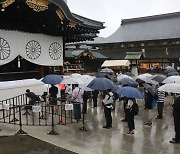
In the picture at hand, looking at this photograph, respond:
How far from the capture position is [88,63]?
25297 mm

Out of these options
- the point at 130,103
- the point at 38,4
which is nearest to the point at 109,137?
the point at 130,103

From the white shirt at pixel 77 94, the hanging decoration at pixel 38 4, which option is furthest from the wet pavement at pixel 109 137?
the hanging decoration at pixel 38 4

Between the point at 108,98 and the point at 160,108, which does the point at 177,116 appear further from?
the point at 160,108

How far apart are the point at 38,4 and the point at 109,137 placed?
737 centimetres

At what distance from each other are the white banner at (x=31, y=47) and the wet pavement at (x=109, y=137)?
17.0ft

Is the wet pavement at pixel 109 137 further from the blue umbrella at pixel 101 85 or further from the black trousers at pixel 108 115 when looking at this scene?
the blue umbrella at pixel 101 85

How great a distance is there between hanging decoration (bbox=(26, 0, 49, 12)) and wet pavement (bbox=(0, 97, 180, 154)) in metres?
5.85

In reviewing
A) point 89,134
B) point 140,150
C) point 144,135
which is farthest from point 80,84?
point 140,150

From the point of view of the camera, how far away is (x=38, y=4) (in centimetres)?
1141

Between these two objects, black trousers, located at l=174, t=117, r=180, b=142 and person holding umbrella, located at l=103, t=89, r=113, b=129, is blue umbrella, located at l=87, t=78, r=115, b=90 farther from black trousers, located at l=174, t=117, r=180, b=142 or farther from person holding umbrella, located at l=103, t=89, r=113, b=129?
black trousers, located at l=174, t=117, r=180, b=142

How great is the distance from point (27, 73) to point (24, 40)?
231cm

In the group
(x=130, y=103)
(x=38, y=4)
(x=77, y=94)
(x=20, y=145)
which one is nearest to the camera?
(x=20, y=145)

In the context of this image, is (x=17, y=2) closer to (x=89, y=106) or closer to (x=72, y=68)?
(x=89, y=106)

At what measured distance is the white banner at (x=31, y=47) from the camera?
491 inches
